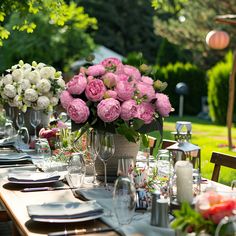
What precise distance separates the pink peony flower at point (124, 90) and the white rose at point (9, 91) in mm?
1840

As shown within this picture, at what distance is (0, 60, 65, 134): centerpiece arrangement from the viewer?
4812mm

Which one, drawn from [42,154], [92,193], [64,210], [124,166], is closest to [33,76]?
[42,154]

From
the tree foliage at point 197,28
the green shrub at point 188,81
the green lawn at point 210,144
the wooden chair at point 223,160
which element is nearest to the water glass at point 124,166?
the wooden chair at point 223,160

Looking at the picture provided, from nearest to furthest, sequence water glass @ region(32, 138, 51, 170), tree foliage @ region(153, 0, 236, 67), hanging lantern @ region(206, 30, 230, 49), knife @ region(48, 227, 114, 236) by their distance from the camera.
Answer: knife @ region(48, 227, 114, 236) < water glass @ region(32, 138, 51, 170) < hanging lantern @ region(206, 30, 230, 49) < tree foliage @ region(153, 0, 236, 67)

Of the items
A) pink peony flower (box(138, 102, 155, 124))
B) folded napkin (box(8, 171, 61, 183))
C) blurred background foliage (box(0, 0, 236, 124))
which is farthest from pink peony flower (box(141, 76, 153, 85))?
blurred background foliage (box(0, 0, 236, 124))

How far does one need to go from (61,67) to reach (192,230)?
19.5 m

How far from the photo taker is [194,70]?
80.8ft

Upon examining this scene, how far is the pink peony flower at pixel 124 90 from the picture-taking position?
3.24 metres

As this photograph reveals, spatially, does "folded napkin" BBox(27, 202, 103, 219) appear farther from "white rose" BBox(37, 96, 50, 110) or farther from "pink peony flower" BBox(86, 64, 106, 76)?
"white rose" BBox(37, 96, 50, 110)

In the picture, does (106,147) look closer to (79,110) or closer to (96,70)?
(79,110)

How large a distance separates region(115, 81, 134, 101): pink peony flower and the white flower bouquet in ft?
5.44

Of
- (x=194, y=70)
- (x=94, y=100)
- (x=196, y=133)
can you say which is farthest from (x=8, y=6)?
(x=194, y=70)

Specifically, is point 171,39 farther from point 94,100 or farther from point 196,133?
point 94,100

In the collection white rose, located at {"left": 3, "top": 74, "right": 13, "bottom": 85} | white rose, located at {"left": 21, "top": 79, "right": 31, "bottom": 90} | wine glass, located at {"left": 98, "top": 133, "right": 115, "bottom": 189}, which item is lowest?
wine glass, located at {"left": 98, "top": 133, "right": 115, "bottom": 189}
